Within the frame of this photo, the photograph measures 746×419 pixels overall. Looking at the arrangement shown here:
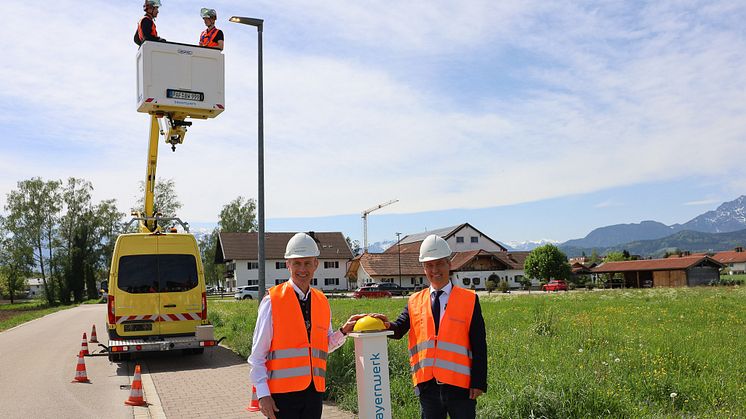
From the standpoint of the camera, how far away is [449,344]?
4352mm

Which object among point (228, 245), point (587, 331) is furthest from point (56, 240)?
point (587, 331)

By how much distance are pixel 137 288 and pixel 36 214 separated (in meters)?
61.4

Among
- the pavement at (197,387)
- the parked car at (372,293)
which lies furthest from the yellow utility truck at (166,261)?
the parked car at (372,293)

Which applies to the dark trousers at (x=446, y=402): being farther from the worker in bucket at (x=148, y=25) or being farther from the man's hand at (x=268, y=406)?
the worker in bucket at (x=148, y=25)

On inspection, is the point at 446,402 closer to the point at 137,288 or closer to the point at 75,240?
the point at 137,288

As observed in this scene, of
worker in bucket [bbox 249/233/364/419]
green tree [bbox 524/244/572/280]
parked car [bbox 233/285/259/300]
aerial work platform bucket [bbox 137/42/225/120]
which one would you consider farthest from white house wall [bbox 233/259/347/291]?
worker in bucket [bbox 249/233/364/419]

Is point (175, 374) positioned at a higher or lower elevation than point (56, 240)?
lower

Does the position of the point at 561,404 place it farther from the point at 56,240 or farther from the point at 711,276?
the point at 711,276

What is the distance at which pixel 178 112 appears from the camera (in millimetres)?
12242

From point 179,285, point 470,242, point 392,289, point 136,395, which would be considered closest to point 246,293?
point 392,289

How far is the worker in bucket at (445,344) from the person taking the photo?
4297 millimetres

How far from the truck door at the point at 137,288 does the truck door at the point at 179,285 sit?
5.7 inches

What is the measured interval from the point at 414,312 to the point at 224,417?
4149 mm

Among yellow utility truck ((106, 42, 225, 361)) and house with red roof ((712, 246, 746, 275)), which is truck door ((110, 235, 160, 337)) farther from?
house with red roof ((712, 246, 746, 275))
